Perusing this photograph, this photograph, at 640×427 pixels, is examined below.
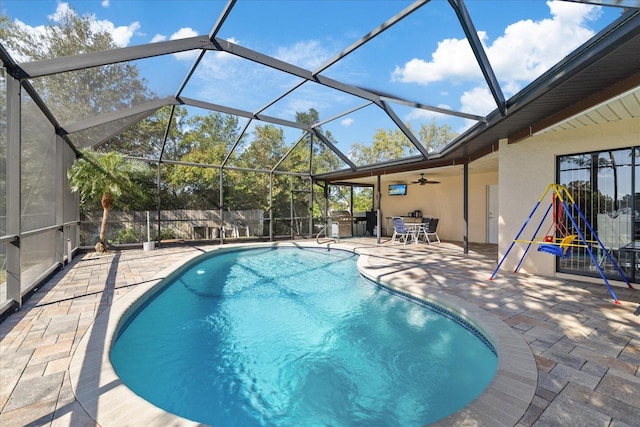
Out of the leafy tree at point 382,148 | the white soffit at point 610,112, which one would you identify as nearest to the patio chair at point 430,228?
the leafy tree at point 382,148

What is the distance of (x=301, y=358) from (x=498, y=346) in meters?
2.05

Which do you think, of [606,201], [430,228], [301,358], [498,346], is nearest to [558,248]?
[606,201]

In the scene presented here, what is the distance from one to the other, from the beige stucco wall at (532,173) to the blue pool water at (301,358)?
2.91 meters

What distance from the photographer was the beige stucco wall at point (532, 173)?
5.08m

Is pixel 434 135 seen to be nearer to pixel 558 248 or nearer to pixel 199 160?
pixel 558 248

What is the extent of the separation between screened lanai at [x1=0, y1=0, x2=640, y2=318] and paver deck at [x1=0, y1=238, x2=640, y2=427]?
3.16 feet

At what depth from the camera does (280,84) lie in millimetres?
7113

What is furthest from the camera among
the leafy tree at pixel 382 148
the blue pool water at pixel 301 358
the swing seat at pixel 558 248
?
the leafy tree at pixel 382 148

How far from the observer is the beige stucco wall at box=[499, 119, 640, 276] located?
5.08m

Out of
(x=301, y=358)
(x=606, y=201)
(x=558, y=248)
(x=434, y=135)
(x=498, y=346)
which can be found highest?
(x=434, y=135)

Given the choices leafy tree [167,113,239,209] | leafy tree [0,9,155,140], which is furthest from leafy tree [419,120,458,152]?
leafy tree [0,9,155,140]

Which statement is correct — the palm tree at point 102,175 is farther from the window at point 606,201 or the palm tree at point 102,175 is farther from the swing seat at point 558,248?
the window at point 606,201

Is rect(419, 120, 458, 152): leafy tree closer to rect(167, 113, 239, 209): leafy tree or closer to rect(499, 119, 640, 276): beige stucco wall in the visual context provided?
rect(499, 119, 640, 276): beige stucco wall

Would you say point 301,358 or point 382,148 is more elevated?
point 382,148
